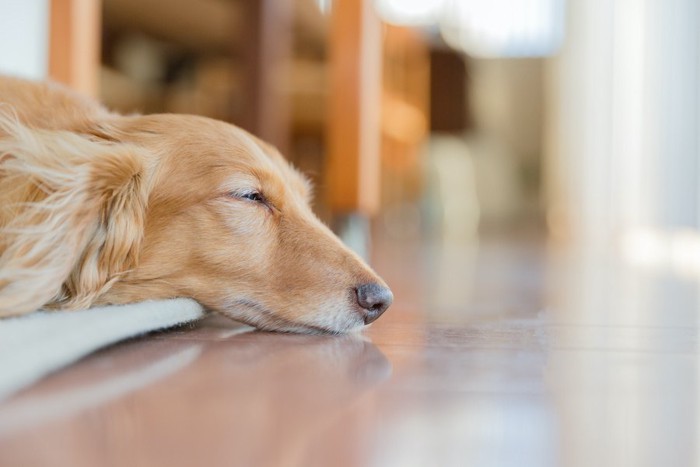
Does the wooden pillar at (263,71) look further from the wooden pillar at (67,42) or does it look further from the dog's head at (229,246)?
the dog's head at (229,246)

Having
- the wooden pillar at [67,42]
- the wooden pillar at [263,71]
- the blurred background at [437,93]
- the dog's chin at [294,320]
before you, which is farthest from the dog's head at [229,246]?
the wooden pillar at [263,71]

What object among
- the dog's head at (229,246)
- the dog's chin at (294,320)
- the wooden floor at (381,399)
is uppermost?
the dog's head at (229,246)

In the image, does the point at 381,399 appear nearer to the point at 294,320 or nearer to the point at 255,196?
the point at 294,320

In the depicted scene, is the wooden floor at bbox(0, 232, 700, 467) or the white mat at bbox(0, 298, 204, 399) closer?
the wooden floor at bbox(0, 232, 700, 467)

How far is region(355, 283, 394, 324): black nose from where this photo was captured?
1047mm

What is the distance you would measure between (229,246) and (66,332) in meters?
0.32

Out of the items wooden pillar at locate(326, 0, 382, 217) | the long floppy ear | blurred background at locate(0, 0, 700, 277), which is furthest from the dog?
wooden pillar at locate(326, 0, 382, 217)

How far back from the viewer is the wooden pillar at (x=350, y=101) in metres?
2.31

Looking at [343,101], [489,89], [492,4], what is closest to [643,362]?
[343,101]

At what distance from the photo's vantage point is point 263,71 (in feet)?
8.67

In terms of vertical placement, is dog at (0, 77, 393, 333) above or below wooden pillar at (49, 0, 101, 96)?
below

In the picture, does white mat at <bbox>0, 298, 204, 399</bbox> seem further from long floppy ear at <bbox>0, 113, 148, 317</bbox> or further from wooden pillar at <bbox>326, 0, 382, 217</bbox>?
wooden pillar at <bbox>326, 0, 382, 217</bbox>

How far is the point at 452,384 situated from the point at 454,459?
222 millimetres

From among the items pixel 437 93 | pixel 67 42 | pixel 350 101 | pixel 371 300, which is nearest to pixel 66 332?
pixel 371 300
